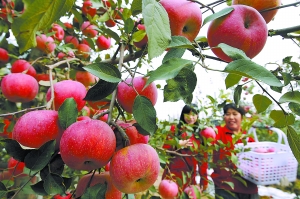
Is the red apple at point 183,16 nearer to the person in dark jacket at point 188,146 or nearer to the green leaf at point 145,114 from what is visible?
the green leaf at point 145,114

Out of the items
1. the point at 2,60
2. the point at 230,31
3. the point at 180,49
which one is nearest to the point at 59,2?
the point at 180,49

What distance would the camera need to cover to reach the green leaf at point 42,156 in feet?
1.53

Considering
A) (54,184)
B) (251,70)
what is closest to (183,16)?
(251,70)

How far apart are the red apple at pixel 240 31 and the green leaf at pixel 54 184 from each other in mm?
390

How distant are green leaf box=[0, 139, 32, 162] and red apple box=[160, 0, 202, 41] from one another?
1.28 feet

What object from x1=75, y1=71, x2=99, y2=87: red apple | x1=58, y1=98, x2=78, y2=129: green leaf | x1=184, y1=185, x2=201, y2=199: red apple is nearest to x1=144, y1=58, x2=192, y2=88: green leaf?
x1=58, y1=98, x2=78, y2=129: green leaf

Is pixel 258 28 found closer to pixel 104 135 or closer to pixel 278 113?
pixel 278 113

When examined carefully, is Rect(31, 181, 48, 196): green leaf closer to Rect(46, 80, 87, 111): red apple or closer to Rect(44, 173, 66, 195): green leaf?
Rect(44, 173, 66, 195): green leaf

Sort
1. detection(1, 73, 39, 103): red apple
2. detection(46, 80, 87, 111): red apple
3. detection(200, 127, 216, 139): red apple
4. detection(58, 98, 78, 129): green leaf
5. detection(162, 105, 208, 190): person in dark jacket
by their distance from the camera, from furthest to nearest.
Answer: detection(200, 127, 216, 139): red apple < detection(162, 105, 208, 190): person in dark jacket < detection(1, 73, 39, 103): red apple < detection(46, 80, 87, 111): red apple < detection(58, 98, 78, 129): green leaf

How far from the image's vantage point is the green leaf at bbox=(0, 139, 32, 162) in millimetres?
493

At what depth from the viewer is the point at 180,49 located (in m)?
0.39

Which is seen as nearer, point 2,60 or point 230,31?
point 230,31

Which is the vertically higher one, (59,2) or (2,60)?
(59,2)

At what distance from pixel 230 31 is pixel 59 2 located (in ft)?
1.02
